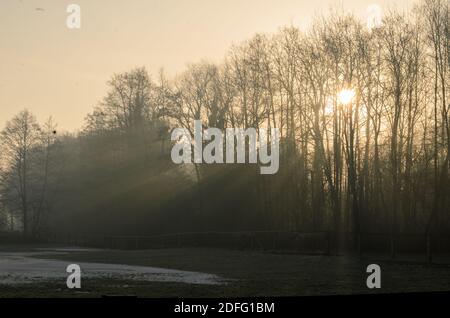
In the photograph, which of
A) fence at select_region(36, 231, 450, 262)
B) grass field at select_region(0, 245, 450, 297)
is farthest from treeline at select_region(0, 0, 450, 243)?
grass field at select_region(0, 245, 450, 297)

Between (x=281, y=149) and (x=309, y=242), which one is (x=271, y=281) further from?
(x=281, y=149)

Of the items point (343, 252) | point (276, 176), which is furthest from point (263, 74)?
point (343, 252)

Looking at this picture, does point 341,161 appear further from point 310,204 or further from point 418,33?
point 418,33

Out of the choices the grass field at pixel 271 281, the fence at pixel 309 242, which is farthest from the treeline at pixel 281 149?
the grass field at pixel 271 281

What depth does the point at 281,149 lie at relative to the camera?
54.4 metres

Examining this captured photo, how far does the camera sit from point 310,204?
177ft

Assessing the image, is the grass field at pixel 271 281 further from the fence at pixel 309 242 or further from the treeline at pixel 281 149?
the treeline at pixel 281 149

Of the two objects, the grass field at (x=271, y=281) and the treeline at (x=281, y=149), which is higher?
the treeline at (x=281, y=149)

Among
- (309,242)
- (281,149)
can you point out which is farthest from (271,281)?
(281,149)

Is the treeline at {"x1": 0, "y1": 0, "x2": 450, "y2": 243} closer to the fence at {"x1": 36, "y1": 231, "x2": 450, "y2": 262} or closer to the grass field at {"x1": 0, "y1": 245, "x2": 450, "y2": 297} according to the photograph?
the fence at {"x1": 36, "y1": 231, "x2": 450, "y2": 262}

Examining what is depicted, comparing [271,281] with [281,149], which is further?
[281,149]

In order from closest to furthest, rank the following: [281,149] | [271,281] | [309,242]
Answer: [271,281], [309,242], [281,149]

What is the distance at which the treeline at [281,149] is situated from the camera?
44781 mm

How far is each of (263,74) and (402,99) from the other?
40.2 feet
